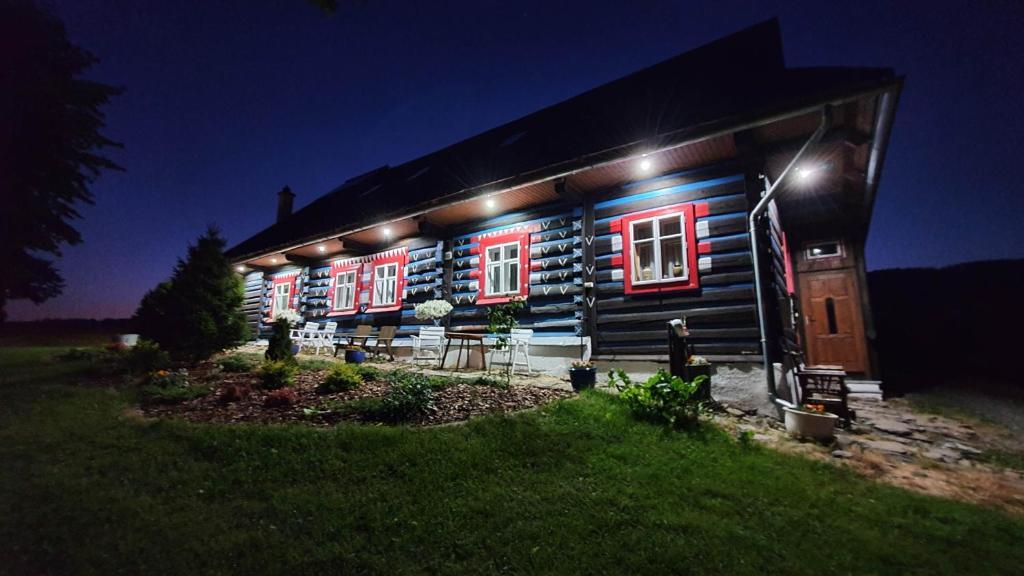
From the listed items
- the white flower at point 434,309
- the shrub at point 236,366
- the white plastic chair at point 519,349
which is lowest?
the shrub at point 236,366

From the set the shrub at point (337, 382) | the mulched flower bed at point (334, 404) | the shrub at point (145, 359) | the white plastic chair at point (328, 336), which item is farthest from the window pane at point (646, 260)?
the shrub at point (145, 359)

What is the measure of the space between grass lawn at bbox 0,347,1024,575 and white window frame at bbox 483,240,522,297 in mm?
5212

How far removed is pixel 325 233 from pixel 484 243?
17.7ft

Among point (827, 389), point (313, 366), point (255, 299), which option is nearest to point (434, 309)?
point (313, 366)

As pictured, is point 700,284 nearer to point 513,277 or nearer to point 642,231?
point 642,231

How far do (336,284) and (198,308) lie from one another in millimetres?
5807

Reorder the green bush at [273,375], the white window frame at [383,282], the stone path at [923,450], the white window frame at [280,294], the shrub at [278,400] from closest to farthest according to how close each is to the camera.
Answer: the stone path at [923,450]
the shrub at [278,400]
the green bush at [273,375]
the white window frame at [383,282]
the white window frame at [280,294]

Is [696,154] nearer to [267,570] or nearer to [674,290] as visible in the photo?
[674,290]

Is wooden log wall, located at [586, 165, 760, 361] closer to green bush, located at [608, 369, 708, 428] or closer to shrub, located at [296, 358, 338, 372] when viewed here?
green bush, located at [608, 369, 708, 428]

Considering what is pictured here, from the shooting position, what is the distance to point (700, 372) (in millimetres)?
4879

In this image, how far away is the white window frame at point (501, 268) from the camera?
8.81 metres

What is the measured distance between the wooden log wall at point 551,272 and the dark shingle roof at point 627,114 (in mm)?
1204

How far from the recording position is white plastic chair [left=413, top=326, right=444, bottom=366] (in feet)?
29.1

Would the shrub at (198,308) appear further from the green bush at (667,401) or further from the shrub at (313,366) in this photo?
the green bush at (667,401)
